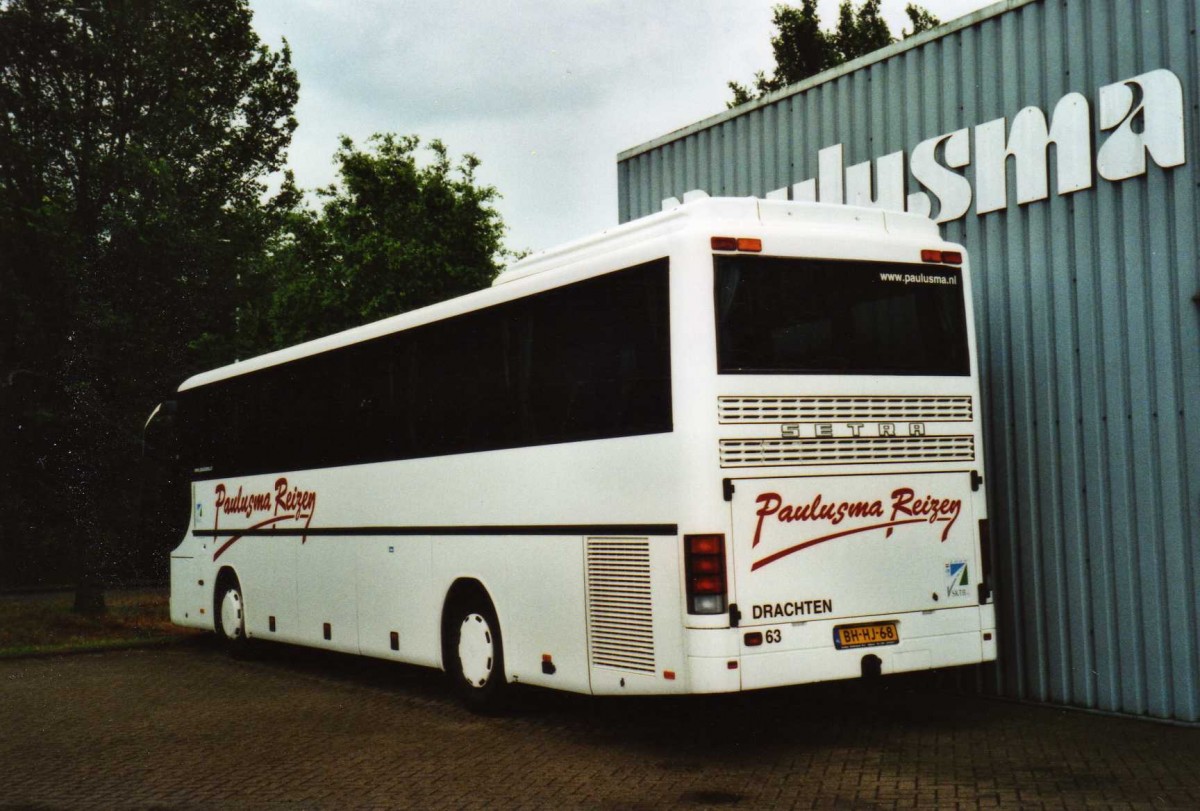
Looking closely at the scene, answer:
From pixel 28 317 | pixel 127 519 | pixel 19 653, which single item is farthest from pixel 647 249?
pixel 28 317

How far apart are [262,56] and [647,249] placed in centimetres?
2740

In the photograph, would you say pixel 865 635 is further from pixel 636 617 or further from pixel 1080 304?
pixel 1080 304

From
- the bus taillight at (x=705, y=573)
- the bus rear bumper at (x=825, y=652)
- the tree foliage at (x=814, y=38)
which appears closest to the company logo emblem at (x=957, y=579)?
the bus rear bumper at (x=825, y=652)

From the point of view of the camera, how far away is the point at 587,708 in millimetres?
10898

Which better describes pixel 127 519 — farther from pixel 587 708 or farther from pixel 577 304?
pixel 577 304

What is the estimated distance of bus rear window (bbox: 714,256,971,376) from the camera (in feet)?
27.5

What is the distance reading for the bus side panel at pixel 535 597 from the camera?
9227 mm

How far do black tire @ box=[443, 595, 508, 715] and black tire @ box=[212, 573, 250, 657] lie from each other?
16.0ft

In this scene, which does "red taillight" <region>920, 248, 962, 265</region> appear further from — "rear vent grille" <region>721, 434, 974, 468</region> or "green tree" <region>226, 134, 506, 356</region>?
"green tree" <region>226, 134, 506, 356</region>

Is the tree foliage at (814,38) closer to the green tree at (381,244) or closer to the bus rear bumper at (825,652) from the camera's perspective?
the green tree at (381,244)

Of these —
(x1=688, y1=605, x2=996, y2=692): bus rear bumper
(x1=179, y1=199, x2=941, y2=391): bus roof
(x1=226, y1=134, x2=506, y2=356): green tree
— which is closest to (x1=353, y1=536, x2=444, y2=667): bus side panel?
(x1=179, y1=199, x2=941, y2=391): bus roof

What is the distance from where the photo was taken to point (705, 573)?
8.09 meters

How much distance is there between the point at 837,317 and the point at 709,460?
142 cm

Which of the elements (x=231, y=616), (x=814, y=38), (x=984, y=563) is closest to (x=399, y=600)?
(x=231, y=616)
